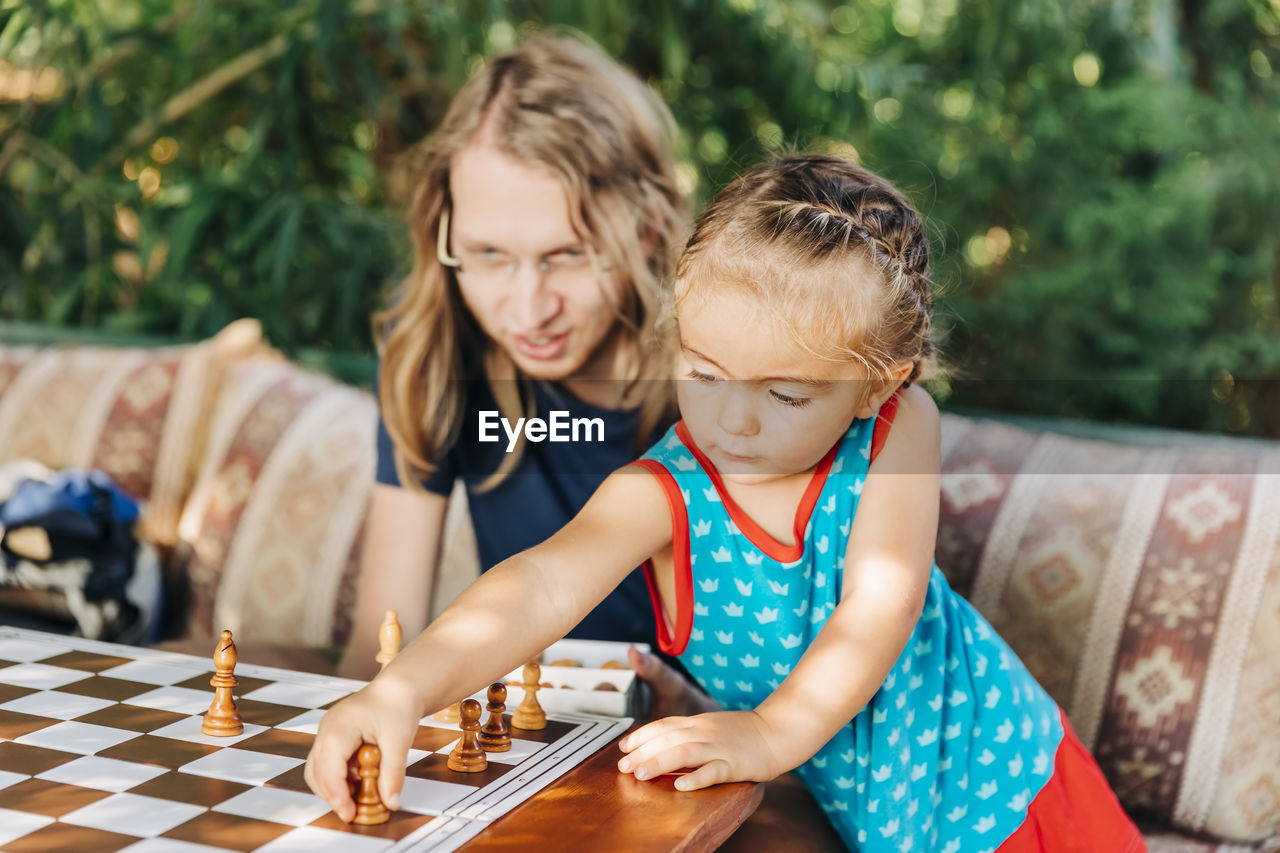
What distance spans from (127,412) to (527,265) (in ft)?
5.32

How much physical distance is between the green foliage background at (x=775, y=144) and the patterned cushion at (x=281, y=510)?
0.41 metres

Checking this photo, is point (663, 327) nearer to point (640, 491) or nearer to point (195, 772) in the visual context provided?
point (640, 491)

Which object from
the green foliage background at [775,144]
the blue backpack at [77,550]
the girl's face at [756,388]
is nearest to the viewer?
the girl's face at [756,388]

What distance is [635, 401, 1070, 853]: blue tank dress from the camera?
128cm

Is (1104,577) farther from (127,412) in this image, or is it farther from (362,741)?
(127,412)

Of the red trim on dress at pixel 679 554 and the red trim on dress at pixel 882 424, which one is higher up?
the red trim on dress at pixel 882 424

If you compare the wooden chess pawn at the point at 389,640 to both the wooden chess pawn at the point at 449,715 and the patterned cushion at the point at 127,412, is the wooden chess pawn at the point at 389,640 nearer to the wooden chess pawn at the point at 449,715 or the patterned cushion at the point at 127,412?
the wooden chess pawn at the point at 449,715

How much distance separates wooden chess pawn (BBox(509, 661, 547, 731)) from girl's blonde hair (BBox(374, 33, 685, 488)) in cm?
62

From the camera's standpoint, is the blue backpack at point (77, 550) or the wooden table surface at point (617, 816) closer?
the wooden table surface at point (617, 816)

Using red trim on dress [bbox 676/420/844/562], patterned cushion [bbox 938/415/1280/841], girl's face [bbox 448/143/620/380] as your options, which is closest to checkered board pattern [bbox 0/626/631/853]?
red trim on dress [bbox 676/420/844/562]

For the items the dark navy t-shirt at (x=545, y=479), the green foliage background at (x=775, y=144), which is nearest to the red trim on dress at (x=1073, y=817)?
the dark navy t-shirt at (x=545, y=479)

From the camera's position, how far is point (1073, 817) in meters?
1.36

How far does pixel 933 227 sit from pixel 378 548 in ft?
3.41

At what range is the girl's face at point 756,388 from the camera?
3.87 ft
